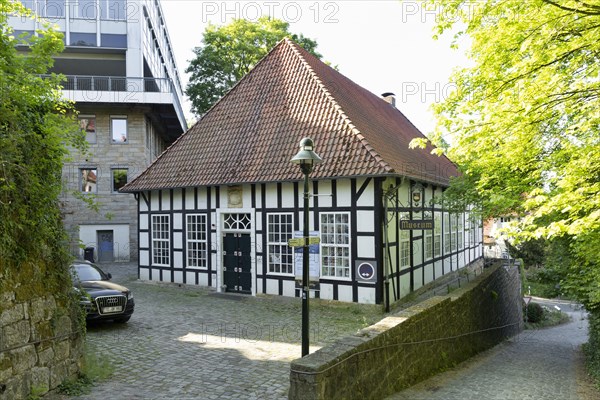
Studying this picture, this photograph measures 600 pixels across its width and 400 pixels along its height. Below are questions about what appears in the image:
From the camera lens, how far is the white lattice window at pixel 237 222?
49.5 feet

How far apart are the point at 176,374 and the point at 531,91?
6.96 m

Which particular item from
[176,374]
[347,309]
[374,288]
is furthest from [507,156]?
[176,374]

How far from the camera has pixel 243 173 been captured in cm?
1470

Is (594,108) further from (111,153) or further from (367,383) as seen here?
(111,153)

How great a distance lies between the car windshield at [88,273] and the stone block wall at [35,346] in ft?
15.5

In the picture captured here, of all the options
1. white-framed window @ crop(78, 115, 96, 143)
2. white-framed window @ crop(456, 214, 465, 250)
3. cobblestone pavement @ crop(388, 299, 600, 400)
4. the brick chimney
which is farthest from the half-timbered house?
white-framed window @ crop(78, 115, 96, 143)

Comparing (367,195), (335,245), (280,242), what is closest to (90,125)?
(280,242)

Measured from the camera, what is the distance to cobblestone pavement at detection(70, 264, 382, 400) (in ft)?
22.2

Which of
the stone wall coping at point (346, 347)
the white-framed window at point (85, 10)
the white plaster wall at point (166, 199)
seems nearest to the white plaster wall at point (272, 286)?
the white plaster wall at point (166, 199)

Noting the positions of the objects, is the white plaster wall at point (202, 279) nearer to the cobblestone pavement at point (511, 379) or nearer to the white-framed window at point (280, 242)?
the white-framed window at point (280, 242)

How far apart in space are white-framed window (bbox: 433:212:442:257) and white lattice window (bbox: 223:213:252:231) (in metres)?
7.05

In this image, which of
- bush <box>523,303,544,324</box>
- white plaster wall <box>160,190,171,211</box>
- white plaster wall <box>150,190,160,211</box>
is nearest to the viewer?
white plaster wall <box>160,190,171,211</box>

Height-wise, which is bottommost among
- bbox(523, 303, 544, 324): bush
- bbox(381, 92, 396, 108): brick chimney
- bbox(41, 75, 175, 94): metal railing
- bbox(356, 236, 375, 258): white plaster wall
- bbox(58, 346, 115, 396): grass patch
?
bbox(523, 303, 544, 324): bush

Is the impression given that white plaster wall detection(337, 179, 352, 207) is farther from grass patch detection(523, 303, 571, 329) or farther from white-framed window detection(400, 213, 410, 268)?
grass patch detection(523, 303, 571, 329)
